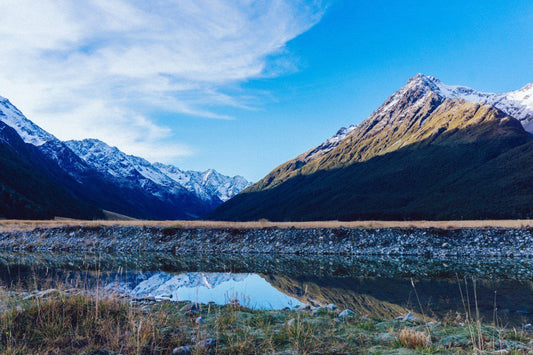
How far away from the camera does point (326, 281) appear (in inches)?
866

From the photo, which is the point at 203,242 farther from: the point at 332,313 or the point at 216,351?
the point at 216,351

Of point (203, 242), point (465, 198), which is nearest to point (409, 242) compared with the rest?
point (203, 242)

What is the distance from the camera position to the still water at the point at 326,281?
14789mm

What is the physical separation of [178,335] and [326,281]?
1658 centimetres

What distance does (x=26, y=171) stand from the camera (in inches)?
5610

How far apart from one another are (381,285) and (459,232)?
23.2 metres

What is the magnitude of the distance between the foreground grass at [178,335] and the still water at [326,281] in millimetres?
1903

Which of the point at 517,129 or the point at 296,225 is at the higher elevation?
the point at 517,129

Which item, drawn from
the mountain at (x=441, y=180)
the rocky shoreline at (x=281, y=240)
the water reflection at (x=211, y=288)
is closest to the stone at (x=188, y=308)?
the water reflection at (x=211, y=288)

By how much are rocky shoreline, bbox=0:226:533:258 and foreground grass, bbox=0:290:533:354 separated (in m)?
29.9

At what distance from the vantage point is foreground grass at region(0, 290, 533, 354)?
6.38m

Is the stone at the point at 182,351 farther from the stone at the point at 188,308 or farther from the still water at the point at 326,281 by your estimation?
the stone at the point at 188,308

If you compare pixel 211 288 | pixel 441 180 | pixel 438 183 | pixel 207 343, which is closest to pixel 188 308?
pixel 207 343

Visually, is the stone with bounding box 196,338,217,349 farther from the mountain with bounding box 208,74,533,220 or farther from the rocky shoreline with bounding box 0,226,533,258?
the mountain with bounding box 208,74,533,220
